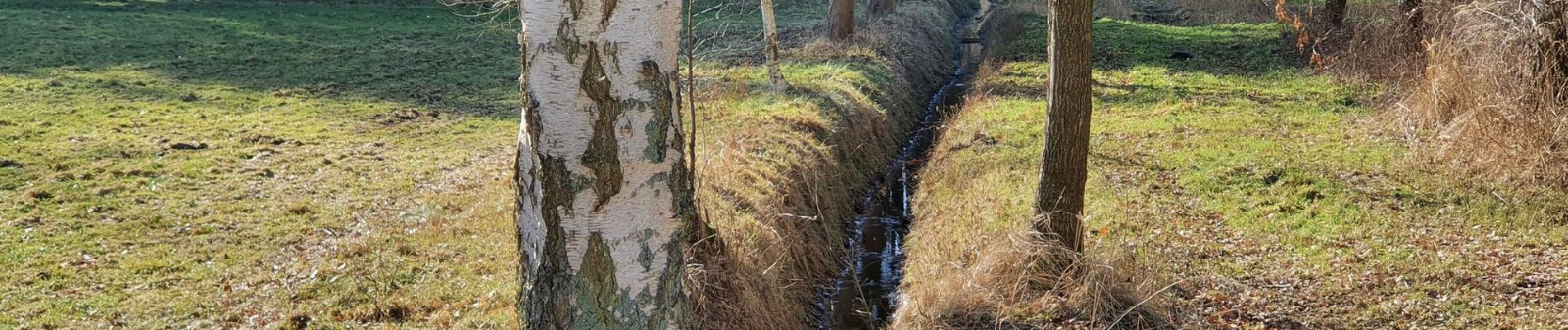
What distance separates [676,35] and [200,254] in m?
6.87

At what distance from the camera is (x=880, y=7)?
2584cm

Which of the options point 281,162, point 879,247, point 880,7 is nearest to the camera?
point 879,247

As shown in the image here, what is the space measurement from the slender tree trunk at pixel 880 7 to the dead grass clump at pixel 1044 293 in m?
17.8

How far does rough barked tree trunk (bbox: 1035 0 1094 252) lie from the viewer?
729 centimetres

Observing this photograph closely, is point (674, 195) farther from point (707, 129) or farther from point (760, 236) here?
point (707, 129)

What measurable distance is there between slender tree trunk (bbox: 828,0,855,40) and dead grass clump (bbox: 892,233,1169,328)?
14.3 m

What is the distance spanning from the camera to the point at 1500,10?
1131 centimetres

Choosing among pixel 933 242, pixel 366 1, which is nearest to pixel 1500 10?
pixel 933 242

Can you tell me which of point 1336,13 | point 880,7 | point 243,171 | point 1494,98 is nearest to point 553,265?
point 243,171

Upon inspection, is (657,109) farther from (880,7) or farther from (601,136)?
→ (880,7)

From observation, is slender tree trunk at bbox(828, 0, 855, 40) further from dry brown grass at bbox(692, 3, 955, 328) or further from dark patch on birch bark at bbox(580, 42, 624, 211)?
dark patch on birch bark at bbox(580, 42, 624, 211)

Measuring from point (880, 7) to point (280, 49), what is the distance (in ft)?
41.0

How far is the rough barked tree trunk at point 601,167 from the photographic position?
453cm

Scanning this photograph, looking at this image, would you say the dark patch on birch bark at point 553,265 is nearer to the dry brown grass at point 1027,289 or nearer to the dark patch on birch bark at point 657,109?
the dark patch on birch bark at point 657,109
